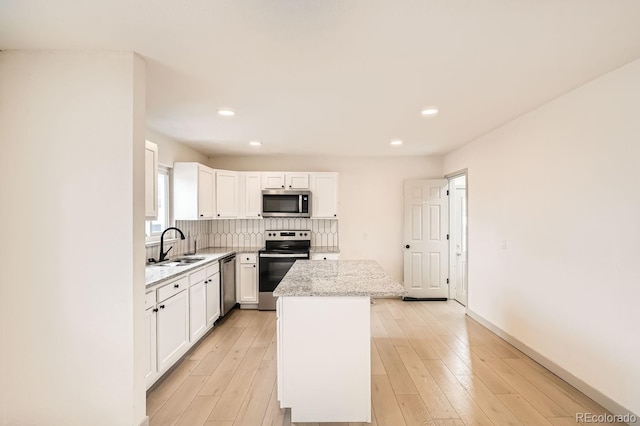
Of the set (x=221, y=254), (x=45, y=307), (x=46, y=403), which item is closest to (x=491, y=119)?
(x=221, y=254)

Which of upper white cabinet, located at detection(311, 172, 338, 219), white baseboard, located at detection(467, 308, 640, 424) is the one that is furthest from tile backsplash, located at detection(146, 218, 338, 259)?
white baseboard, located at detection(467, 308, 640, 424)

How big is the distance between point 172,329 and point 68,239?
1291 mm

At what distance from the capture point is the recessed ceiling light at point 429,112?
2.87 m

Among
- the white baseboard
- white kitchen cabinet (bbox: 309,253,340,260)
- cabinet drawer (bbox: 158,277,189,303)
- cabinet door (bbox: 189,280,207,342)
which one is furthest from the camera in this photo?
white kitchen cabinet (bbox: 309,253,340,260)

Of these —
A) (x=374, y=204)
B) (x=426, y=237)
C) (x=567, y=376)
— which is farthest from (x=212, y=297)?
(x=567, y=376)

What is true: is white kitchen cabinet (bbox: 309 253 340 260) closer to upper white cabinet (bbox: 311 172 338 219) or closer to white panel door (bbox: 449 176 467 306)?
upper white cabinet (bbox: 311 172 338 219)

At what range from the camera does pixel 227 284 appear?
4207mm

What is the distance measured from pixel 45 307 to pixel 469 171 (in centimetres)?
465

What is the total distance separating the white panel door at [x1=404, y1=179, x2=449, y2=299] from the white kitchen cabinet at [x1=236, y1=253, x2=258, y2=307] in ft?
8.12

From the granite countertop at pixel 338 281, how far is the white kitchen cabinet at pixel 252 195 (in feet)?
6.42

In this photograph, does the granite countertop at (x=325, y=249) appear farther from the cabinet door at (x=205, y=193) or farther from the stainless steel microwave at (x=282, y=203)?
the cabinet door at (x=205, y=193)

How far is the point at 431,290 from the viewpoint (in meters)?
5.05

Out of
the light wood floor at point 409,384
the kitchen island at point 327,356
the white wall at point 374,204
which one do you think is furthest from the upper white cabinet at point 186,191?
the kitchen island at point 327,356

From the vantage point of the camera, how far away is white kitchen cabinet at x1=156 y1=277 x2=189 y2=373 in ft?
8.33
